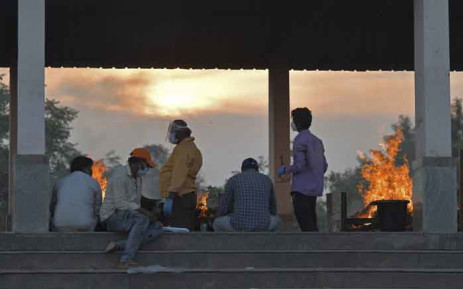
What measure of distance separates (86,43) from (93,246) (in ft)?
27.9

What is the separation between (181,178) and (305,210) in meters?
1.38

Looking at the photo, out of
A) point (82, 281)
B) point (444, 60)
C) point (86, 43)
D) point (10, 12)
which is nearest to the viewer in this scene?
point (82, 281)

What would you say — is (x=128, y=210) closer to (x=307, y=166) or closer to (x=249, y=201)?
(x=249, y=201)

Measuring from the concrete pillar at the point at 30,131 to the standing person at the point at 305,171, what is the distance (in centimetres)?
255

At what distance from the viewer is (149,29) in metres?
20.5

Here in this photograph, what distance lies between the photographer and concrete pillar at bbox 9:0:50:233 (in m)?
13.4

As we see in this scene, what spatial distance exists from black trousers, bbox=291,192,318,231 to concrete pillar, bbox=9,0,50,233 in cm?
264

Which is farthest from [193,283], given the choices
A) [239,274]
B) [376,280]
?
[376,280]

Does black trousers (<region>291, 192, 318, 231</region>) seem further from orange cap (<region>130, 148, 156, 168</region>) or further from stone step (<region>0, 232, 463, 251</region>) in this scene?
orange cap (<region>130, 148, 156, 168</region>)

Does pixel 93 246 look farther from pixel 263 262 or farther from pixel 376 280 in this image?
pixel 376 280

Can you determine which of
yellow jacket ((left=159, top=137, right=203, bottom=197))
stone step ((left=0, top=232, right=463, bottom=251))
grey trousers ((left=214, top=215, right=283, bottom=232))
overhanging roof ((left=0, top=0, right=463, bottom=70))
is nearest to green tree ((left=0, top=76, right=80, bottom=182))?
overhanging roof ((left=0, top=0, right=463, bottom=70))

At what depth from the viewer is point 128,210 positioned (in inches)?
511

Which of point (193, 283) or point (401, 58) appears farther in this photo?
point (401, 58)

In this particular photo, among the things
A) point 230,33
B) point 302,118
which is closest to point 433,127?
point 302,118
